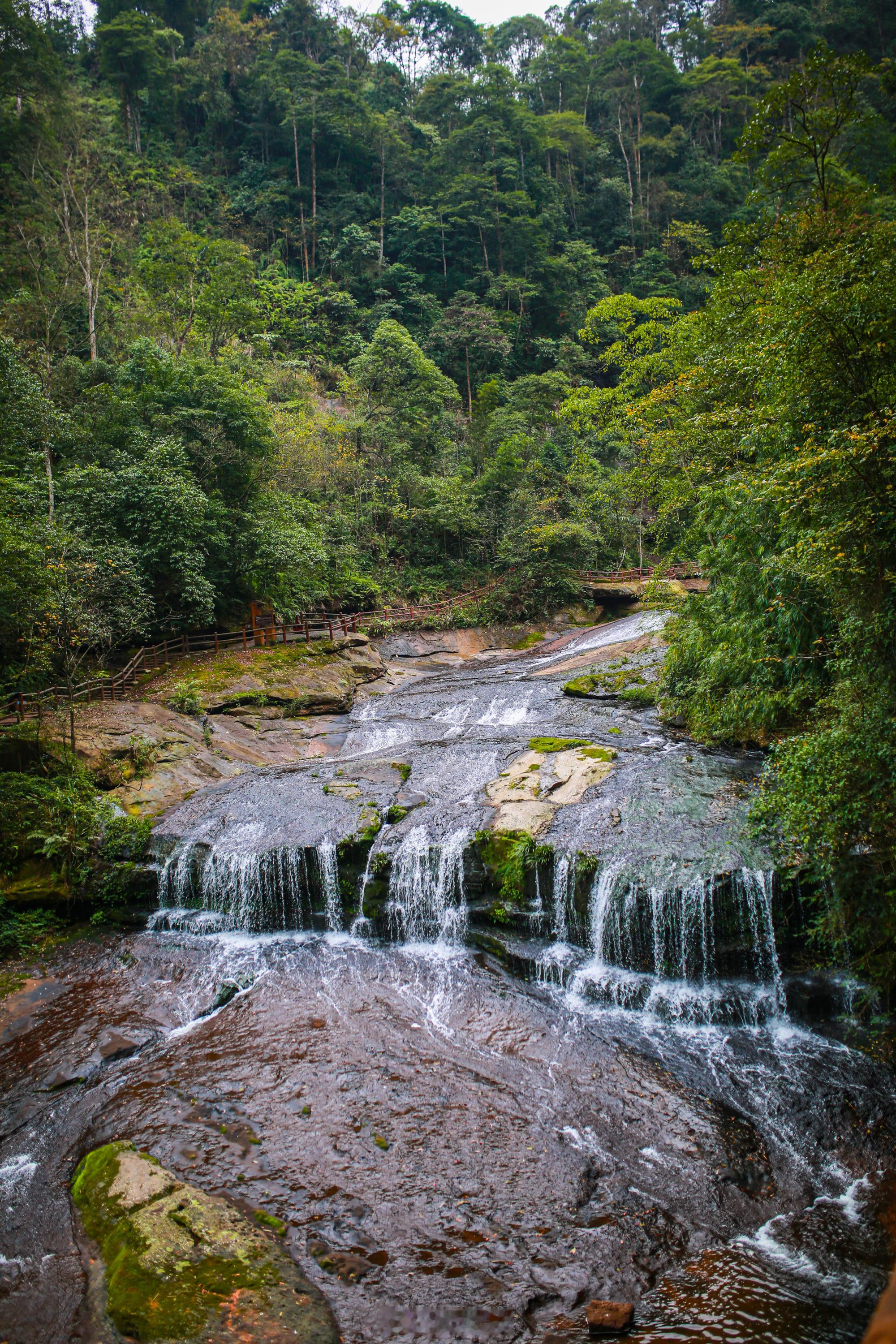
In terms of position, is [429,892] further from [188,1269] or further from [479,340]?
[479,340]

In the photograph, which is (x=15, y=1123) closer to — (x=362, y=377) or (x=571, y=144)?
(x=362, y=377)

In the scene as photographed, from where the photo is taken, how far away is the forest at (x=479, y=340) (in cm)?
825

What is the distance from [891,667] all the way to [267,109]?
202 ft

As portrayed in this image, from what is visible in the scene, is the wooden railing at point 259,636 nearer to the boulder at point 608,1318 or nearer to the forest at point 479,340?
the forest at point 479,340

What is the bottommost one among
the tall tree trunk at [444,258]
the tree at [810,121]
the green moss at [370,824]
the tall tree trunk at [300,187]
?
the green moss at [370,824]

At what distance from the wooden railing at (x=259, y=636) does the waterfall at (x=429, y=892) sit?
24.1 ft

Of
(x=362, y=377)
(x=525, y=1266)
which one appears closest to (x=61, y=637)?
(x=525, y=1266)

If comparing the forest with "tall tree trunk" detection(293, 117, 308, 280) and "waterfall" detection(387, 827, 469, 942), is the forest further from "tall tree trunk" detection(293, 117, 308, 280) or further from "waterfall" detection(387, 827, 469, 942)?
"waterfall" detection(387, 827, 469, 942)

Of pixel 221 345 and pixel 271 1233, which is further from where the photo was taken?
pixel 221 345

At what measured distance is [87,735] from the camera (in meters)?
14.3

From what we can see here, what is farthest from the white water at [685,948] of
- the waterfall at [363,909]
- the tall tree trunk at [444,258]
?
A: the tall tree trunk at [444,258]

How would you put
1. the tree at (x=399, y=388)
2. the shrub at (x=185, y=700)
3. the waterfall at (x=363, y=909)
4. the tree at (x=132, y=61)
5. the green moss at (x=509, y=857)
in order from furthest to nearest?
the tree at (x=132, y=61)
the tree at (x=399, y=388)
the shrub at (x=185, y=700)
the waterfall at (x=363, y=909)
the green moss at (x=509, y=857)

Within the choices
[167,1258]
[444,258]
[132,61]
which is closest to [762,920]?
[167,1258]

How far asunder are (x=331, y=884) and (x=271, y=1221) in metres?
5.70
